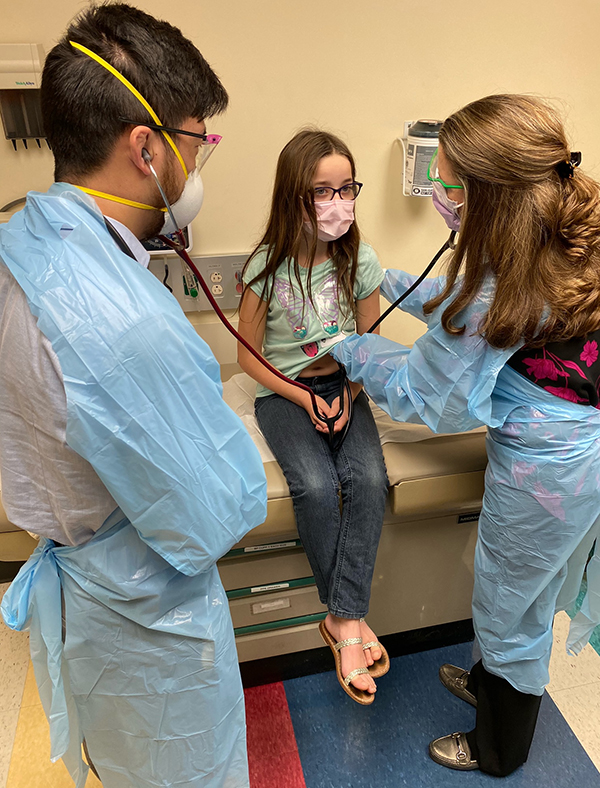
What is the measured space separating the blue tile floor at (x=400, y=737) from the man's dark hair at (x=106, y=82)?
1.34 meters

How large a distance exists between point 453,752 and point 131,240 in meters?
1.33

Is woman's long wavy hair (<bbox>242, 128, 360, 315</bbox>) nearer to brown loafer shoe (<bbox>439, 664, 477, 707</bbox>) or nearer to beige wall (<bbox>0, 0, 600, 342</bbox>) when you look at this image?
beige wall (<bbox>0, 0, 600, 342</bbox>)

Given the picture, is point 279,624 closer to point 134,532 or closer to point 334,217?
point 134,532

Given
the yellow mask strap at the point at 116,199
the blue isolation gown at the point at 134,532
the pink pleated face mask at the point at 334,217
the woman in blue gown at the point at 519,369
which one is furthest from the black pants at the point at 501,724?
the yellow mask strap at the point at 116,199

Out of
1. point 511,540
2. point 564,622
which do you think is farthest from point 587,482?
point 564,622

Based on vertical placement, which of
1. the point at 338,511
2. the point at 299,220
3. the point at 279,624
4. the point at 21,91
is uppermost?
the point at 21,91

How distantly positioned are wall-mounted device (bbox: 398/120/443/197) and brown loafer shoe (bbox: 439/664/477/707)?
1322 mm

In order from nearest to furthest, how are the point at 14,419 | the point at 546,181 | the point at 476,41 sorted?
the point at 14,419 → the point at 546,181 → the point at 476,41

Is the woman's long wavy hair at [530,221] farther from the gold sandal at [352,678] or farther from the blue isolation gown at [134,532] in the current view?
the gold sandal at [352,678]

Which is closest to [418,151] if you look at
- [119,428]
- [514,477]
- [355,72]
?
[355,72]

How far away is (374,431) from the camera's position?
1376mm

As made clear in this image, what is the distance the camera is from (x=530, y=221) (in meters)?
0.94

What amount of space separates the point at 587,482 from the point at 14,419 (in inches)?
36.8

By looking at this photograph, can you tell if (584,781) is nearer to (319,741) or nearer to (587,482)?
(319,741)
